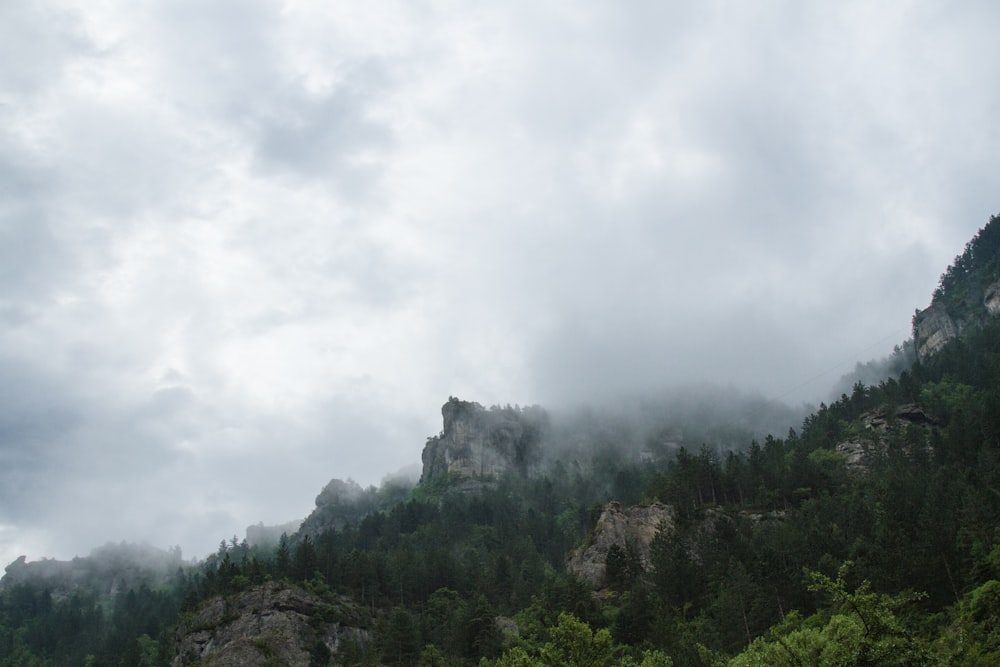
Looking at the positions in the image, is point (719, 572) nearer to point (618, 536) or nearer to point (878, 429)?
point (618, 536)

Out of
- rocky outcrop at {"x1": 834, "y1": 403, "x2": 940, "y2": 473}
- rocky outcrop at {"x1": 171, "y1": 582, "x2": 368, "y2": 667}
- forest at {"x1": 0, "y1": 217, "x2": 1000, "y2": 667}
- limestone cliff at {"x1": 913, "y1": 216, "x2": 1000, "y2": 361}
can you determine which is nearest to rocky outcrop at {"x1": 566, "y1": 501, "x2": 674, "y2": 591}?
forest at {"x1": 0, "y1": 217, "x2": 1000, "y2": 667}

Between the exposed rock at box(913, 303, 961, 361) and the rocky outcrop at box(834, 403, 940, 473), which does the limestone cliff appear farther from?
the rocky outcrop at box(834, 403, 940, 473)

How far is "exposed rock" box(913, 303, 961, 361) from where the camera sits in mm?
190250

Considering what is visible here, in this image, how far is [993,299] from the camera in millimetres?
181000

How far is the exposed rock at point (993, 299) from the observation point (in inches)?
7018

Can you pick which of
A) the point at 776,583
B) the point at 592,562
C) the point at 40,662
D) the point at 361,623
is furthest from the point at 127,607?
the point at 776,583

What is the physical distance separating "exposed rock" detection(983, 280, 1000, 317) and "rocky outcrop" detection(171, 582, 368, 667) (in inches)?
6510

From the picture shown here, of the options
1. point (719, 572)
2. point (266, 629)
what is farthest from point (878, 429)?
point (266, 629)

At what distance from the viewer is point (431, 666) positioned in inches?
Answer: 3098

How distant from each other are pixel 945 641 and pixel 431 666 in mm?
50337

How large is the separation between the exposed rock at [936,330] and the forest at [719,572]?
35.0 m

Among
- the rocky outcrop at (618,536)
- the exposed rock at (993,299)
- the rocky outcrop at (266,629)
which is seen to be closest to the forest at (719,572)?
the rocky outcrop at (266,629)

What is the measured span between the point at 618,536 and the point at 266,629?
52895 mm

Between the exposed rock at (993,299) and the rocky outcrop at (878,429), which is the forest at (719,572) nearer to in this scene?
the rocky outcrop at (878,429)
